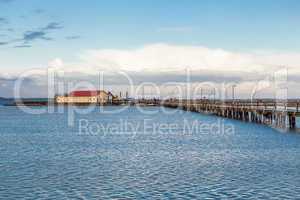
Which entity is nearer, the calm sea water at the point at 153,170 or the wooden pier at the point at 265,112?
the calm sea water at the point at 153,170

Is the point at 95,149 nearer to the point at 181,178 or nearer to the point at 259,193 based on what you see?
the point at 181,178

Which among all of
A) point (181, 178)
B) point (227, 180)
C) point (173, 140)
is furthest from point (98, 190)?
point (173, 140)

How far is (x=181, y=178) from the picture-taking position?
2055 cm

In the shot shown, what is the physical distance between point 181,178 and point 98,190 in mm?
3756

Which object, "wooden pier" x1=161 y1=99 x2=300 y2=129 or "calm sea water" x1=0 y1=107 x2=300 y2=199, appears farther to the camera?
"wooden pier" x1=161 y1=99 x2=300 y2=129

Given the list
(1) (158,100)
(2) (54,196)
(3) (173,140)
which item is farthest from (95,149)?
(1) (158,100)

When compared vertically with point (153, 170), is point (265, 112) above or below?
above

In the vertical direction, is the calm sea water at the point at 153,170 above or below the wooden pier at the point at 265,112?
below

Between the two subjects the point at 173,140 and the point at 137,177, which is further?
the point at 173,140

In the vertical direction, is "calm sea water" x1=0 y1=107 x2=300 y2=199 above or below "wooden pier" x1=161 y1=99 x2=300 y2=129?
below

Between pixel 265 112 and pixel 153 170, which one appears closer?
pixel 153 170

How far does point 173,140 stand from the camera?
38469mm

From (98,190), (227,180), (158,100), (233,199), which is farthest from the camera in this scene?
(158,100)

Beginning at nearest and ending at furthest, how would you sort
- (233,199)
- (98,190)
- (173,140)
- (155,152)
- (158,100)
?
(233,199) → (98,190) → (155,152) → (173,140) → (158,100)
